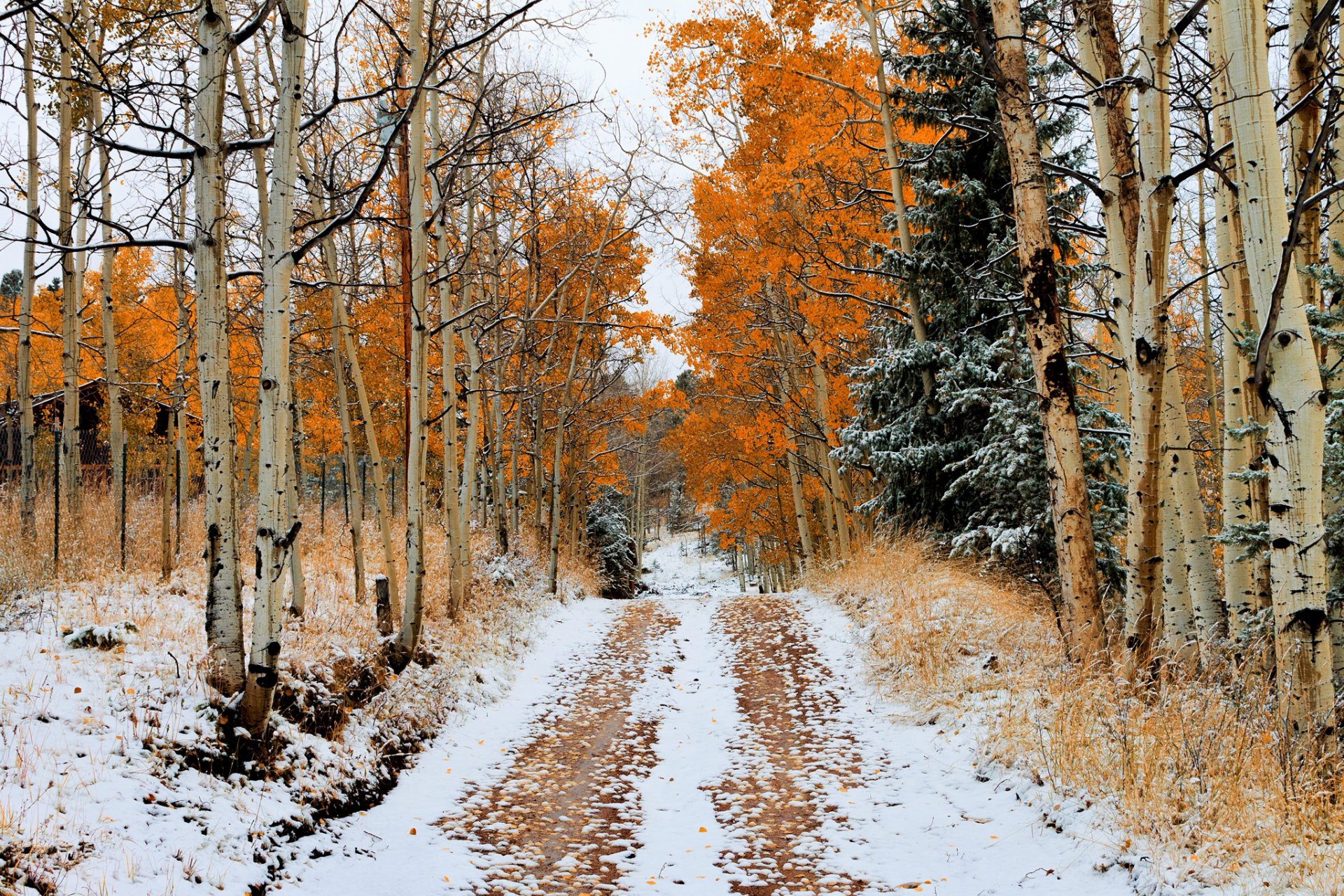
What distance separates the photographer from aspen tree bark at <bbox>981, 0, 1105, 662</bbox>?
235 inches

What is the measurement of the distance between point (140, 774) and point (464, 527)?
20.5 feet

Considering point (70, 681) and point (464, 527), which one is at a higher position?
point (464, 527)

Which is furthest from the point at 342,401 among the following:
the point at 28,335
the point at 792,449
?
the point at 792,449

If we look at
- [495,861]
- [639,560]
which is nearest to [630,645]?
[495,861]

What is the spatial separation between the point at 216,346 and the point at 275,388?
1.43 feet

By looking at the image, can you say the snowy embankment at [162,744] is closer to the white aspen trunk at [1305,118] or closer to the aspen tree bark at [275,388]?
the aspen tree bark at [275,388]

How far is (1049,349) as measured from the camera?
6039 millimetres

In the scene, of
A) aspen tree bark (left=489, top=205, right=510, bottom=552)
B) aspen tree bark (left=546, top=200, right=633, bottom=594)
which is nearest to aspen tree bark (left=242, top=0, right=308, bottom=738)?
aspen tree bark (left=489, top=205, right=510, bottom=552)

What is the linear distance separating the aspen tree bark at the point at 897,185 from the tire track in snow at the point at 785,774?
4951 mm

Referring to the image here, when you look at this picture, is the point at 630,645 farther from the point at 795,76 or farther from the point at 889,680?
the point at 795,76

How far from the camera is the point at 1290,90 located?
506cm

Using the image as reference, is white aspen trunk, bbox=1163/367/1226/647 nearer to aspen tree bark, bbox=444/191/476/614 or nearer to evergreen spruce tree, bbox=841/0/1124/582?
evergreen spruce tree, bbox=841/0/1124/582

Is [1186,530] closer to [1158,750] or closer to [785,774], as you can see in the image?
[1158,750]

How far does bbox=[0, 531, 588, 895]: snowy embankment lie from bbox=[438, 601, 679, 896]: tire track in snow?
2.83 feet
